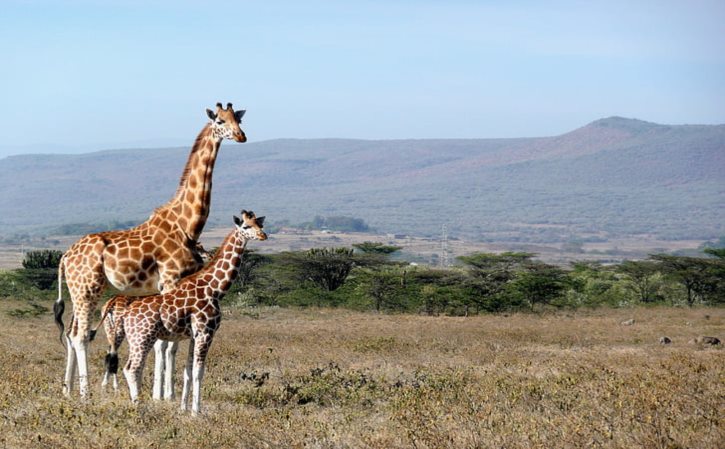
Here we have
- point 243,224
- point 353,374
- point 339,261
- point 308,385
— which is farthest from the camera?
point 339,261

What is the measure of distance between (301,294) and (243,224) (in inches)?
1009

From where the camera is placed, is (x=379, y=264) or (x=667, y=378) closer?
(x=667, y=378)

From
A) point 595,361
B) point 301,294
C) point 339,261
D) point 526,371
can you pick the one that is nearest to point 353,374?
A: point 526,371

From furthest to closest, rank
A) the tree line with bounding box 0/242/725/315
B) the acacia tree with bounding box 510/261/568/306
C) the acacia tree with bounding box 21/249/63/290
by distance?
1. the acacia tree with bounding box 21/249/63/290
2. the acacia tree with bounding box 510/261/568/306
3. the tree line with bounding box 0/242/725/315

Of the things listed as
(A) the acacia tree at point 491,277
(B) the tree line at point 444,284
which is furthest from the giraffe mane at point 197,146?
(A) the acacia tree at point 491,277

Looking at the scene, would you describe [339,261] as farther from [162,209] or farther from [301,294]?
[162,209]

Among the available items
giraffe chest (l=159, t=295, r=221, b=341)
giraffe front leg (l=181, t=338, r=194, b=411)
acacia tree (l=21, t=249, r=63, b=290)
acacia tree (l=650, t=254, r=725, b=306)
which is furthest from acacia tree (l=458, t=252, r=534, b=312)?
giraffe chest (l=159, t=295, r=221, b=341)

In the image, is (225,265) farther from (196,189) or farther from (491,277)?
(491,277)

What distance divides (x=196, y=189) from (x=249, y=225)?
1074mm

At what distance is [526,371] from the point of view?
49.6ft

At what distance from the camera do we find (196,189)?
12.2 meters

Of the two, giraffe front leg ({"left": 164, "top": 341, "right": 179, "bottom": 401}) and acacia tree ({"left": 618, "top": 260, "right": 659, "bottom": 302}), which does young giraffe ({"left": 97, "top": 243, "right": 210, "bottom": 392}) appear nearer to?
giraffe front leg ({"left": 164, "top": 341, "right": 179, "bottom": 401})

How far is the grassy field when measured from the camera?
31.8 feet

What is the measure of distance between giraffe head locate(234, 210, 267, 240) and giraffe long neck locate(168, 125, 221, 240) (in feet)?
2.35
